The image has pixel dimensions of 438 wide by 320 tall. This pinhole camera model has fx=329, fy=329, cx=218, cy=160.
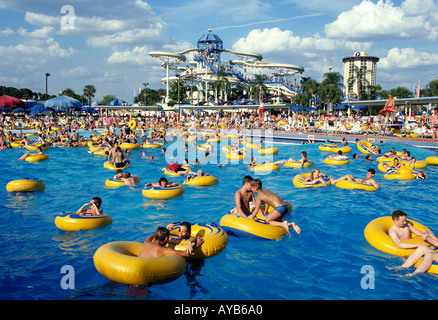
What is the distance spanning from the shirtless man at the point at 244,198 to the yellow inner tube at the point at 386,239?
7.19 feet

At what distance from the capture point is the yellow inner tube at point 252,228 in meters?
5.86

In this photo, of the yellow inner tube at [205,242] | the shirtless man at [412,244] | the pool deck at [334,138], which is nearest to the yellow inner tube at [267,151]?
the pool deck at [334,138]

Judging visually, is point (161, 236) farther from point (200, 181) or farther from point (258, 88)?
point (258, 88)

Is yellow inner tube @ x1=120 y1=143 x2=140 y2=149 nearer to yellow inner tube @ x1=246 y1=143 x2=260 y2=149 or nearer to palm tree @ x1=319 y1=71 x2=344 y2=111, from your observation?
yellow inner tube @ x1=246 y1=143 x2=260 y2=149

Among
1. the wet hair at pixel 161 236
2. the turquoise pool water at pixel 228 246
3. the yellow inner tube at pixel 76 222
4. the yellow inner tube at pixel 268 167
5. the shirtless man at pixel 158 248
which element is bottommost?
the turquoise pool water at pixel 228 246

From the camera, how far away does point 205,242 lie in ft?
16.8

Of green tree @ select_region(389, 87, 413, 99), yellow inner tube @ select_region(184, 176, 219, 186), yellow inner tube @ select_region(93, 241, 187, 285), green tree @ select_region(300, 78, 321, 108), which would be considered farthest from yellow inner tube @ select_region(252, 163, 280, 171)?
green tree @ select_region(389, 87, 413, 99)

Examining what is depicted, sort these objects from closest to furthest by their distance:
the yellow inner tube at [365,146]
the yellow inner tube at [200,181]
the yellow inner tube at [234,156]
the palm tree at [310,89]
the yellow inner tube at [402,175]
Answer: the yellow inner tube at [200,181], the yellow inner tube at [402,175], the yellow inner tube at [234,156], the yellow inner tube at [365,146], the palm tree at [310,89]

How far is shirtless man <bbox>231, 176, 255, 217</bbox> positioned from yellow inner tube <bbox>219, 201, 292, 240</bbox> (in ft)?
0.97

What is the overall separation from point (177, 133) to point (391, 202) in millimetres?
20799

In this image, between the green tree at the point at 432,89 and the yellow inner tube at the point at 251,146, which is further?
the green tree at the point at 432,89

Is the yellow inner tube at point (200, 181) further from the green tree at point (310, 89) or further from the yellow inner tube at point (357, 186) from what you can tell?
the green tree at point (310, 89)

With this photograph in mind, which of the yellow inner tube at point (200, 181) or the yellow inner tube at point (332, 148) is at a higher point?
the yellow inner tube at point (332, 148)
